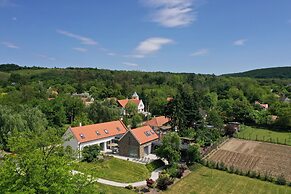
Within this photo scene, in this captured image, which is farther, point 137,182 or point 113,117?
point 113,117

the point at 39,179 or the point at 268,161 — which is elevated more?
the point at 39,179

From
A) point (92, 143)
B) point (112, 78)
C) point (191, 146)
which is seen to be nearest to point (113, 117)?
point (92, 143)

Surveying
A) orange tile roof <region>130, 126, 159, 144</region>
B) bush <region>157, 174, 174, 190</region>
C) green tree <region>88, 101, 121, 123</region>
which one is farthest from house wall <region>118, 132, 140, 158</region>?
green tree <region>88, 101, 121, 123</region>

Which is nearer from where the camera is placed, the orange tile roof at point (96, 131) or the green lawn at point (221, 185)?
the green lawn at point (221, 185)

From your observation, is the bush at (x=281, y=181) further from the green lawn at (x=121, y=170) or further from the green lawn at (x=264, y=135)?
the green lawn at (x=264, y=135)

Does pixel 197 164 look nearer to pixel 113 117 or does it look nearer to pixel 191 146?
pixel 191 146

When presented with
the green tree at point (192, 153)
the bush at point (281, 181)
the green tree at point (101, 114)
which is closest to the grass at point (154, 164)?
the green tree at point (192, 153)
